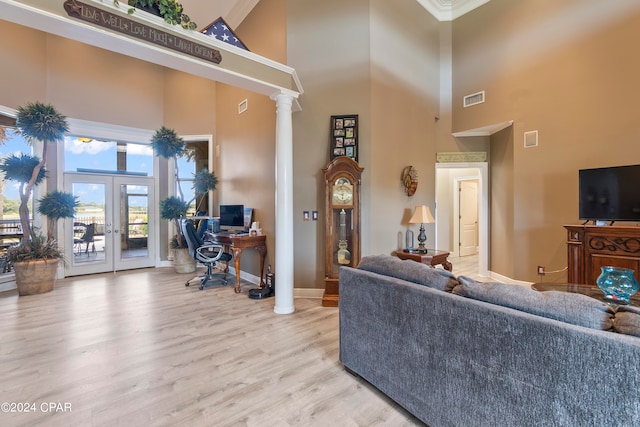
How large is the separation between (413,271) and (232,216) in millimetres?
3918

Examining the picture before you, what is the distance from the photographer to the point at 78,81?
203 inches

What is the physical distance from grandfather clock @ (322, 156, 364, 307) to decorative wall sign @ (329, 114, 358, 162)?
0.26 metres

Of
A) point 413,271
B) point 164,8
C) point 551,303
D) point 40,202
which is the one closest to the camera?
point 551,303

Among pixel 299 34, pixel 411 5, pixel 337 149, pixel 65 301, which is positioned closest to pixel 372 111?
pixel 337 149

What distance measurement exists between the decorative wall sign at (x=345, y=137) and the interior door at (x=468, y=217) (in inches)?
184

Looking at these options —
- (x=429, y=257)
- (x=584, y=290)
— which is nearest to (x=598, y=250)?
(x=584, y=290)

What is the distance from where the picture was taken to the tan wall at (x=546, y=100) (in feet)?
11.5

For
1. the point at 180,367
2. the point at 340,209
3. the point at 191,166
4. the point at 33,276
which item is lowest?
the point at 180,367

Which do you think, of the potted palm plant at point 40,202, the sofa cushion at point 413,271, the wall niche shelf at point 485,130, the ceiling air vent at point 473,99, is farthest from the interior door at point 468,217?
the potted palm plant at point 40,202

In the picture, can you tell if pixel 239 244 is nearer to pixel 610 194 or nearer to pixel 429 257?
pixel 429 257

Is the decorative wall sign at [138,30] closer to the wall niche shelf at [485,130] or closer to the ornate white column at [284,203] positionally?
the ornate white column at [284,203]

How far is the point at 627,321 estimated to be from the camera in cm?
105

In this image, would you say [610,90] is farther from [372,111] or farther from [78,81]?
[78,81]

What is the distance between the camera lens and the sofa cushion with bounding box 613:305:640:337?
3.33ft
